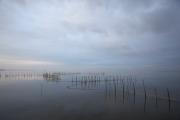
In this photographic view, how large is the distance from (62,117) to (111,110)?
476 cm

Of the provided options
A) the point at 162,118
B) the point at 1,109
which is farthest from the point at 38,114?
the point at 162,118

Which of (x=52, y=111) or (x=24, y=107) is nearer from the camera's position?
(x=52, y=111)

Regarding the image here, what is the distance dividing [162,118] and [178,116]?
1.61 metres

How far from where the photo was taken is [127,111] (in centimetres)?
1338

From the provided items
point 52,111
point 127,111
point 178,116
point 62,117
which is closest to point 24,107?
point 52,111

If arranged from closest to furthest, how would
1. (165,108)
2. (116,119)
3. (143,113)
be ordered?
(116,119) → (143,113) → (165,108)

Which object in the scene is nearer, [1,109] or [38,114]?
[38,114]

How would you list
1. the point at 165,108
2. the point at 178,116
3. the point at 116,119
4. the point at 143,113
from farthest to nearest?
the point at 165,108, the point at 143,113, the point at 178,116, the point at 116,119

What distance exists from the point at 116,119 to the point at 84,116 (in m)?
2.57

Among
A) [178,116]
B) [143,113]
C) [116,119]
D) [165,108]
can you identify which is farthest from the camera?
[165,108]

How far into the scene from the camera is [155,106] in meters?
15.2

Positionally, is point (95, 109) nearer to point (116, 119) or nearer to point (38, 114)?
point (116, 119)

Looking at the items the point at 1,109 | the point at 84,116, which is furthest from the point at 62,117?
the point at 1,109

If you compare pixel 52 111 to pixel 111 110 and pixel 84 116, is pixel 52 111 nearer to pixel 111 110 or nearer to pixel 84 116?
pixel 84 116
